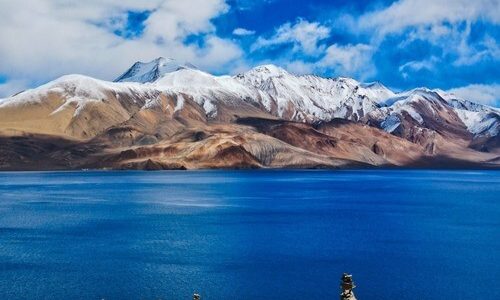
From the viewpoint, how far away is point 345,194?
166m

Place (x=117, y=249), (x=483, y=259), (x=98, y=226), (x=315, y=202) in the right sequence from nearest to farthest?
1. (x=483, y=259)
2. (x=117, y=249)
3. (x=98, y=226)
4. (x=315, y=202)

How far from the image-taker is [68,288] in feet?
182

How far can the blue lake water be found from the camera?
183 ft

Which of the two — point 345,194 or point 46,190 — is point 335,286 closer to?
point 345,194

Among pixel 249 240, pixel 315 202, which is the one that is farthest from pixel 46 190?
pixel 249 240

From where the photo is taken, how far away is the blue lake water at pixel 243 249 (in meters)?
55.9

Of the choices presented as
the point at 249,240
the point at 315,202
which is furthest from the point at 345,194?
the point at 249,240

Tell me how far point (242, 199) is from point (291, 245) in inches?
2621

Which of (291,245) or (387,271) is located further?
(291,245)

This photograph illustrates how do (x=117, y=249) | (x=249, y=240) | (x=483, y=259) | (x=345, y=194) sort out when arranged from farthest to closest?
(x=345, y=194) < (x=249, y=240) < (x=117, y=249) < (x=483, y=259)

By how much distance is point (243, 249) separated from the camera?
Answer: 75000 mm

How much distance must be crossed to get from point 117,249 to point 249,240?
16240 millimetres

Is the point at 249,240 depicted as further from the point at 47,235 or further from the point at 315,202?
the point at 315,202

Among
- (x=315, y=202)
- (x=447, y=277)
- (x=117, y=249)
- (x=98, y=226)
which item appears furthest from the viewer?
(x=315, y=202)
